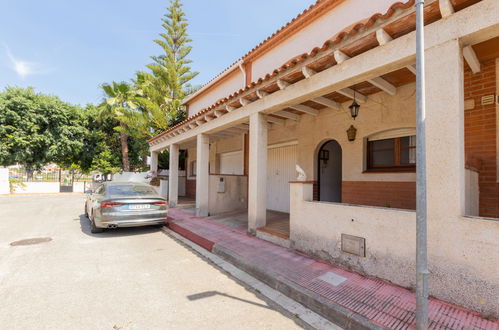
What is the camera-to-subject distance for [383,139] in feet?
19.2

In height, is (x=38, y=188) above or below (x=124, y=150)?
below

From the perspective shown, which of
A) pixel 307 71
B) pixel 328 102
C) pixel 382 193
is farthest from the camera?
pixel 328 102

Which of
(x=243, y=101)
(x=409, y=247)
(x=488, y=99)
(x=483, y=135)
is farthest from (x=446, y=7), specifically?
(x=243, y=101)

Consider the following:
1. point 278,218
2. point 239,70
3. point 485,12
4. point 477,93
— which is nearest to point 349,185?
point 278,218

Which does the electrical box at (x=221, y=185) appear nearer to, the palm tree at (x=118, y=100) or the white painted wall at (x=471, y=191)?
the white painted wall at (x=471, y=191)

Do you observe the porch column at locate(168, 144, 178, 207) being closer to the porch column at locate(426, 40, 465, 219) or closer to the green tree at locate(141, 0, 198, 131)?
the green tree at locate(141, 0, 198, 131)

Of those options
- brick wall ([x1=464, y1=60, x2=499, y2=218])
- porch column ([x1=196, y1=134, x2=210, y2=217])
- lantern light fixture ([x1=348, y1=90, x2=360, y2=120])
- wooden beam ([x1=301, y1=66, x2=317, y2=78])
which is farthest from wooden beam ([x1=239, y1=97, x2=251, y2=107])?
brick wall ([x1=464, y1=60, x2=499, y2=218])

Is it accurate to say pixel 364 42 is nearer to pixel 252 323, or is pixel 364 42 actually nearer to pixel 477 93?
pixel 477 93

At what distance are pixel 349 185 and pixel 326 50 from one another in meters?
3.55

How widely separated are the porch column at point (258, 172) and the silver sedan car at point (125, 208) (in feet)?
9.18

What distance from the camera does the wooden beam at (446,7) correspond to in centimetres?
285

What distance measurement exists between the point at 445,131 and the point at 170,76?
68.1ft

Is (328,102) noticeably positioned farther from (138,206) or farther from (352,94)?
(138,206)

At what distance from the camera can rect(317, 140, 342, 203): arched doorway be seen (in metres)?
7.43
